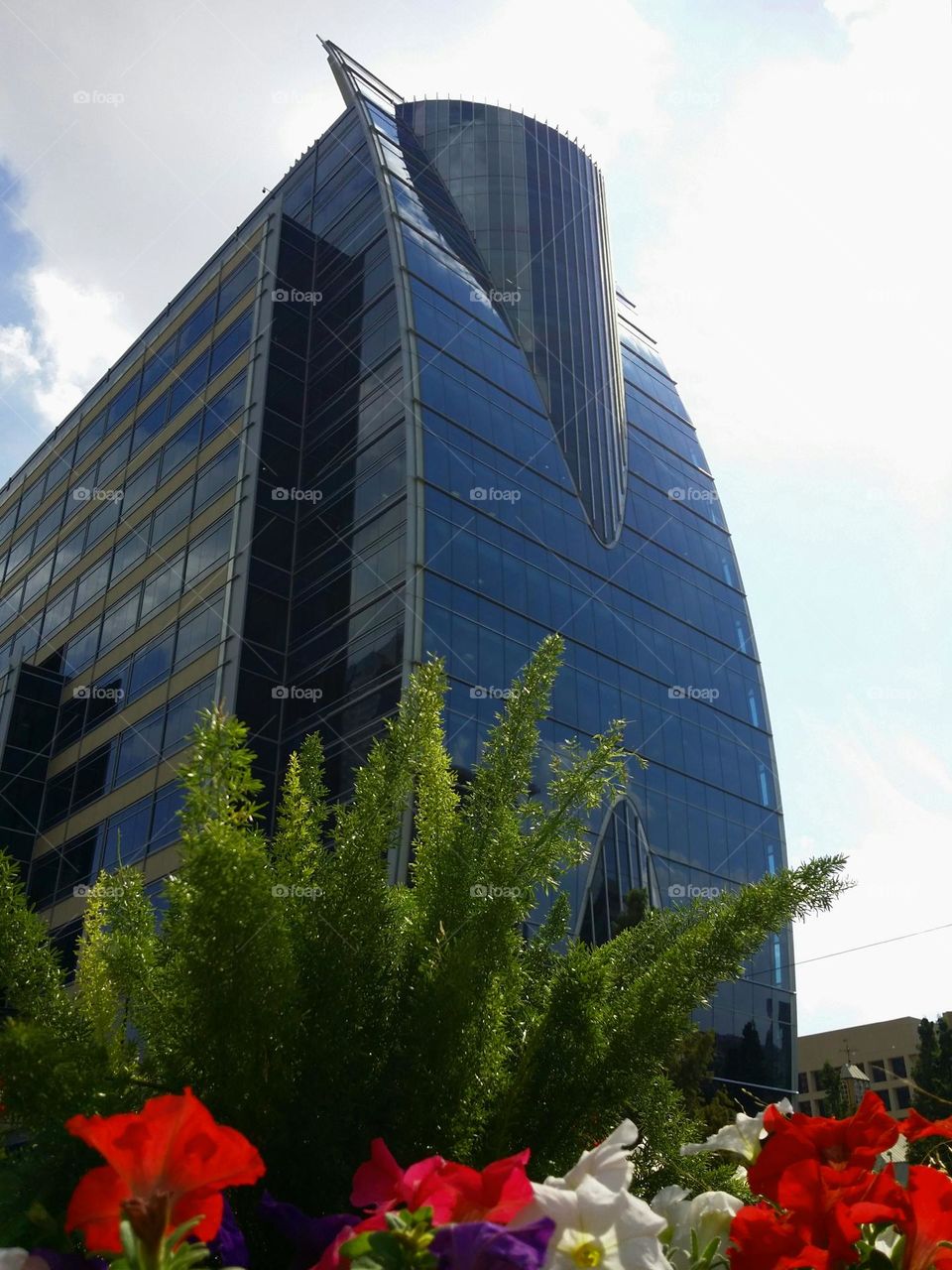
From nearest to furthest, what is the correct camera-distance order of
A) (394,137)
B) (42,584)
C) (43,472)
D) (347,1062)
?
(347,1062) < (394,137) < (42,584) < (43,472)

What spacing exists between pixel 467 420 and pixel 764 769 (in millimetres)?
13648

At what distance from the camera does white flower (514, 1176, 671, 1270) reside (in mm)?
1115

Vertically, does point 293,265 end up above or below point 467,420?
above

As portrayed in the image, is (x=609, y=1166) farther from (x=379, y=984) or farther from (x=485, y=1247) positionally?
(x=379, y=984)

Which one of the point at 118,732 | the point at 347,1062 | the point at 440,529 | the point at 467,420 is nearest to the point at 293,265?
the point at 467,420

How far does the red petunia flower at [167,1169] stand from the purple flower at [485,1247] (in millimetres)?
197

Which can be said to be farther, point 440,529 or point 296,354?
point 296,354

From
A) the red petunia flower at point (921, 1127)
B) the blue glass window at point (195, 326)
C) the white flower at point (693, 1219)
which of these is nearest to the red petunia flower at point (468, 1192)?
the white flower at point (693, 1219)

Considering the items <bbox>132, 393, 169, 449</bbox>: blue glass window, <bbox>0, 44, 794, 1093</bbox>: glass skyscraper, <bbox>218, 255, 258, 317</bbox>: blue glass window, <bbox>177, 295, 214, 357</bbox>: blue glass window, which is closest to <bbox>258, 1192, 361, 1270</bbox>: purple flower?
<bbox>0, 44, 794, 1093</bbox>: glass skyscraper

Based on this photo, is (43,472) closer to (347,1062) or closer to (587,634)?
(587,634)

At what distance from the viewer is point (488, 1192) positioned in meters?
1.12

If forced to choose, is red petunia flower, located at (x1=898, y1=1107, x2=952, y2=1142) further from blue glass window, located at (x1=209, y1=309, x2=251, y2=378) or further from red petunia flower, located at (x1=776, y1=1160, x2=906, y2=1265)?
blue glass window, located at (x1=209, y1=309, x2=251, y2=378)

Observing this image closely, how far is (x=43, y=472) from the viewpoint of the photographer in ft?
123

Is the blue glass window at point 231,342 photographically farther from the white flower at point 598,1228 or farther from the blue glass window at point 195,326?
the white flower at point 598,1228
